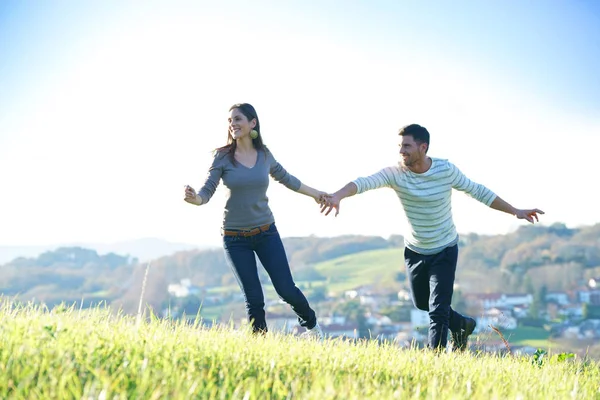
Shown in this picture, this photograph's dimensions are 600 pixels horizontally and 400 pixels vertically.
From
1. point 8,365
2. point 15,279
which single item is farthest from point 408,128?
point 15,279

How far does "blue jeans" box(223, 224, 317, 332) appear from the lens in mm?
7379

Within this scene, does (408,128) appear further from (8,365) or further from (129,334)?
(8,365)

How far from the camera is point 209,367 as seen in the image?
14.8 feet

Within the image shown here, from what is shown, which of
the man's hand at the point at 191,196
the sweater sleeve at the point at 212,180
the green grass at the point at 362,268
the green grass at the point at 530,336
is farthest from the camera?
the green grass at the point at 362,268

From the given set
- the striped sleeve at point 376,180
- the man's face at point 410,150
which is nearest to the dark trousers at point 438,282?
the striped sleeve at point 376,180

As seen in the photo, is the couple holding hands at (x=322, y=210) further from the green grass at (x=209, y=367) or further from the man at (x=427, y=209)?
the green grass at (x=209, y=367)

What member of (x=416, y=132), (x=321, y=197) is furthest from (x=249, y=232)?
(x=416, y=132)

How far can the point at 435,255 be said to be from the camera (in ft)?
26.0

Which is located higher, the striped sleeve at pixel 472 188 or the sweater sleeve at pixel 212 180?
the striped sleeve at pixel 472 188

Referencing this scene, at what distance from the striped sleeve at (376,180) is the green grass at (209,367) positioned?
1915 millimetres

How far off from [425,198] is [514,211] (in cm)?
124

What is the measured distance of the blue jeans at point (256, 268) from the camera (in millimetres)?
7379

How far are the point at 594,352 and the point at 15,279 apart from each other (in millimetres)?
163637

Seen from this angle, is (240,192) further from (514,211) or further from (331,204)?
(514,211)
